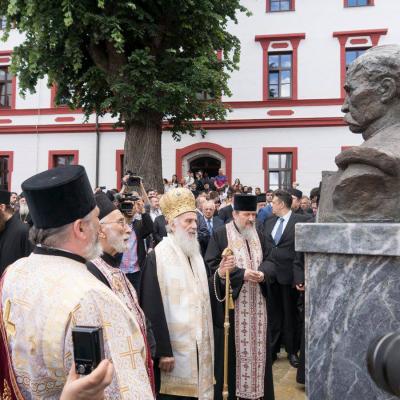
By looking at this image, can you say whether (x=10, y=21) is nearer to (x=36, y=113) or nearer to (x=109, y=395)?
(x=36, y=113)

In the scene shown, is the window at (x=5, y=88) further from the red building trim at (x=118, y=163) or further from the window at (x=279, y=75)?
the window at (x=279, y=75)

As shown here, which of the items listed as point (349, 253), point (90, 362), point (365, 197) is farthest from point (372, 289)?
point (90, 362)

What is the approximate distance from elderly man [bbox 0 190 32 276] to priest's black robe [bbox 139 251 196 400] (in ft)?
5.98

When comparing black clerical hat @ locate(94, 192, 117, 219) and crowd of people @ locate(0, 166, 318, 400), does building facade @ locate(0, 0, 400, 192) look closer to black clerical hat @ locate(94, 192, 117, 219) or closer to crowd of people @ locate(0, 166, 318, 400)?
crowd of people @ locate(0, 166, 318, 400)

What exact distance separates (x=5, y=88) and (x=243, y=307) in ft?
64.3

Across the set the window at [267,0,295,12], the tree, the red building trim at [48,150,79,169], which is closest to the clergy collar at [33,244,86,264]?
the tree

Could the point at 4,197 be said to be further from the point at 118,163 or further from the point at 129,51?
the point at 118,163

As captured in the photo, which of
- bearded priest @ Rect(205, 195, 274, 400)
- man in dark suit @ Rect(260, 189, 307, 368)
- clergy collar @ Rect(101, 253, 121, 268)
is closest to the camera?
clergy collar @ Rect(101, 253, 121, 268)

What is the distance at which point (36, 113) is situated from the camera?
20766 millimetres

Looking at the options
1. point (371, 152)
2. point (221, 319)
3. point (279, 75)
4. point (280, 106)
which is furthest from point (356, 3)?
point (371, 152)

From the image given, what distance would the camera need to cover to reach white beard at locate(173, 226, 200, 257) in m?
3.75

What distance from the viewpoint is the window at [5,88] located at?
69.8 feet

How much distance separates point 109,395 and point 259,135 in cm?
1789

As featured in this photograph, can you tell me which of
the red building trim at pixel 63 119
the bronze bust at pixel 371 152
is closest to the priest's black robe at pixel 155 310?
the bronze bust at pixel 371 152
